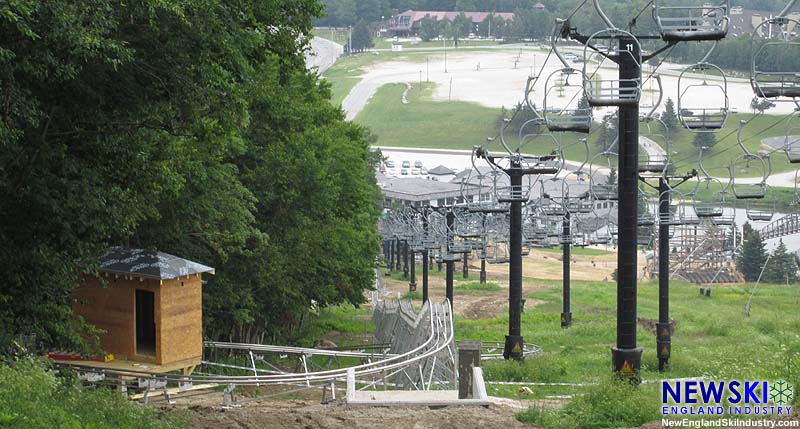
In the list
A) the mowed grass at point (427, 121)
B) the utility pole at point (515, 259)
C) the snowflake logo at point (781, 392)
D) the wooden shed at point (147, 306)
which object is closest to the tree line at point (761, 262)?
the utility pole at point (515, 259)

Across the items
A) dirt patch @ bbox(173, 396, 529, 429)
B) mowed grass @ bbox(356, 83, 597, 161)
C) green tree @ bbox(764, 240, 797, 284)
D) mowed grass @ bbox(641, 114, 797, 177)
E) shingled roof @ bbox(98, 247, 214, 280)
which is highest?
mowed grass @ bbox(356, 83, 597, 161)

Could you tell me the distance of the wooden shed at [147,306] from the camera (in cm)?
2053

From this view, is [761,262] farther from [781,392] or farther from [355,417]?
[781,392]

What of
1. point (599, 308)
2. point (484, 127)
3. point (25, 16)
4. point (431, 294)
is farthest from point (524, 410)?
point (484, 127)

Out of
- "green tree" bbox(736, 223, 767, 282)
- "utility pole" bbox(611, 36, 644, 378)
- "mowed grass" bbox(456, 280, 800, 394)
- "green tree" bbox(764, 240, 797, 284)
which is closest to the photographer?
"utility pole" bbox(611, 36, 644, 378)

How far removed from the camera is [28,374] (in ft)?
47.9

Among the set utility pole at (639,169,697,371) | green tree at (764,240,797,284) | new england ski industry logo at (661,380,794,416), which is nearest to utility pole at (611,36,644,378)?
new england ski industry logo at (661,380,794,416)

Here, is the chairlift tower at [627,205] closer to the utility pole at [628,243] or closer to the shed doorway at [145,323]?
the utility pole at [628,243]

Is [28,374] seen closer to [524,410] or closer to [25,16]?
[25,16]

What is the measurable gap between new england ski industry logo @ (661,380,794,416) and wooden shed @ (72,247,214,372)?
8927 mm

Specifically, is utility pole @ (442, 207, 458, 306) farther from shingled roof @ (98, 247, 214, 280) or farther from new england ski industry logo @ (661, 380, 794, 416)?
new england ski industry logo @ (661, 380, 794, 416)

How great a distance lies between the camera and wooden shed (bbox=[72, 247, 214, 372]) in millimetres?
20531

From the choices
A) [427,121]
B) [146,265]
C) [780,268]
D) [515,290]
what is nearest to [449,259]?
[515,290]

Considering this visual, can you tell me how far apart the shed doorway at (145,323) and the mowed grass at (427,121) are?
413ft
